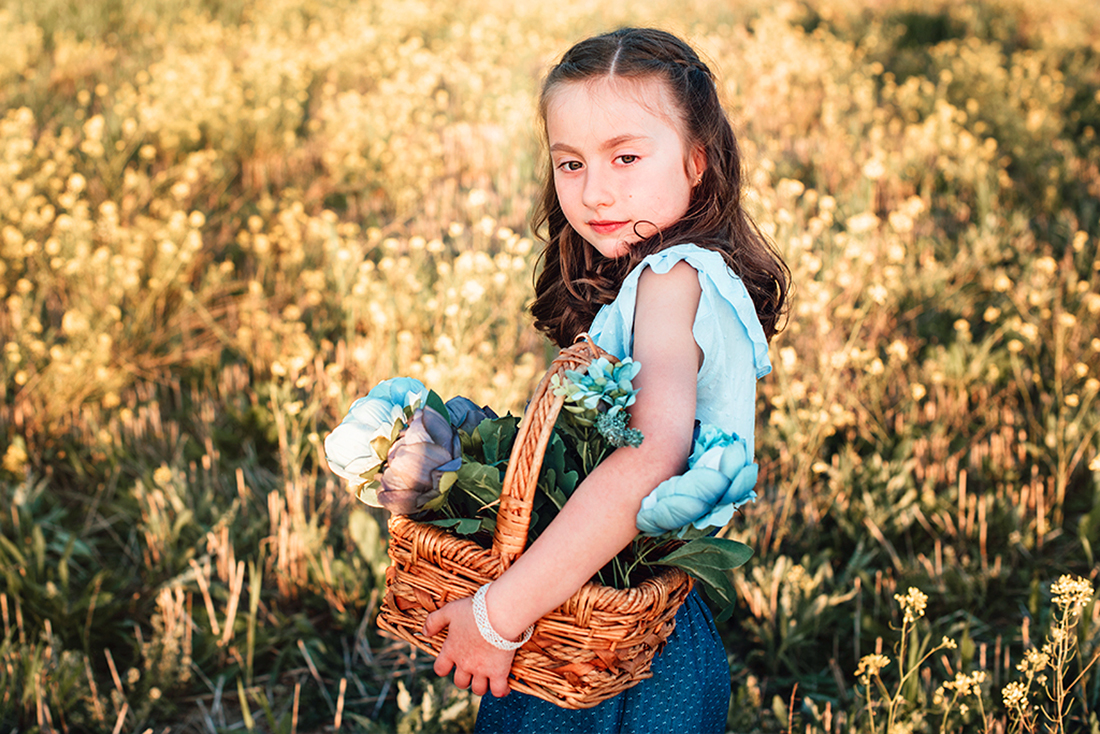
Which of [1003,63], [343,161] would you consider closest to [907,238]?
[343,161]

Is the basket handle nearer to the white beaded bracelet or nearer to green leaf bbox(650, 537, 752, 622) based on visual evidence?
the white beaded bracelet

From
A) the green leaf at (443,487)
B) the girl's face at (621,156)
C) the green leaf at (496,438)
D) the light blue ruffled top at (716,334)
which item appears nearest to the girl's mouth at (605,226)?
the girl's face at (621,156)

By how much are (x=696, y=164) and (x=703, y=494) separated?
2.17 feet

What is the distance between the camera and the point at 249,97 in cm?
504

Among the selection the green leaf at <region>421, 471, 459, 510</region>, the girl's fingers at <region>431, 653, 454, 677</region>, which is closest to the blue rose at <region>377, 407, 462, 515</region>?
the green leaf at <region>421, 471, 459, 510</region>

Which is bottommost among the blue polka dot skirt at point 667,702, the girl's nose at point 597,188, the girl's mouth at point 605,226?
the blue polka dot skirt at point 667,702

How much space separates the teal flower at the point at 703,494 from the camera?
3.49 ft

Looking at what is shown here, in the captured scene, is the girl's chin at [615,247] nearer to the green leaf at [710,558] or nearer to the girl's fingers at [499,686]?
the green leaf at [710,558]

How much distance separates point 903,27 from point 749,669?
8.06m

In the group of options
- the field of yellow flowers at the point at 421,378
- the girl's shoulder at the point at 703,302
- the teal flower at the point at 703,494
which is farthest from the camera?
the field of yellow flowers at the point at 421,378

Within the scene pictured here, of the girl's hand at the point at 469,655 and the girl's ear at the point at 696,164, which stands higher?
the girl's ear at the point at 696,164

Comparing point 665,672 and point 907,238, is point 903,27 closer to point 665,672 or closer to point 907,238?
point 907,238

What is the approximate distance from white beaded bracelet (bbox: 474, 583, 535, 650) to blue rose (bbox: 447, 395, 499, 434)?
27cm

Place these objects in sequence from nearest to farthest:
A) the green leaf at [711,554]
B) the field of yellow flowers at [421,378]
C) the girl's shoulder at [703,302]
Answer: the green leaf at [711,554] < the girl's shoulder at [703,302] < the field of yellow flowers at [421,378]
